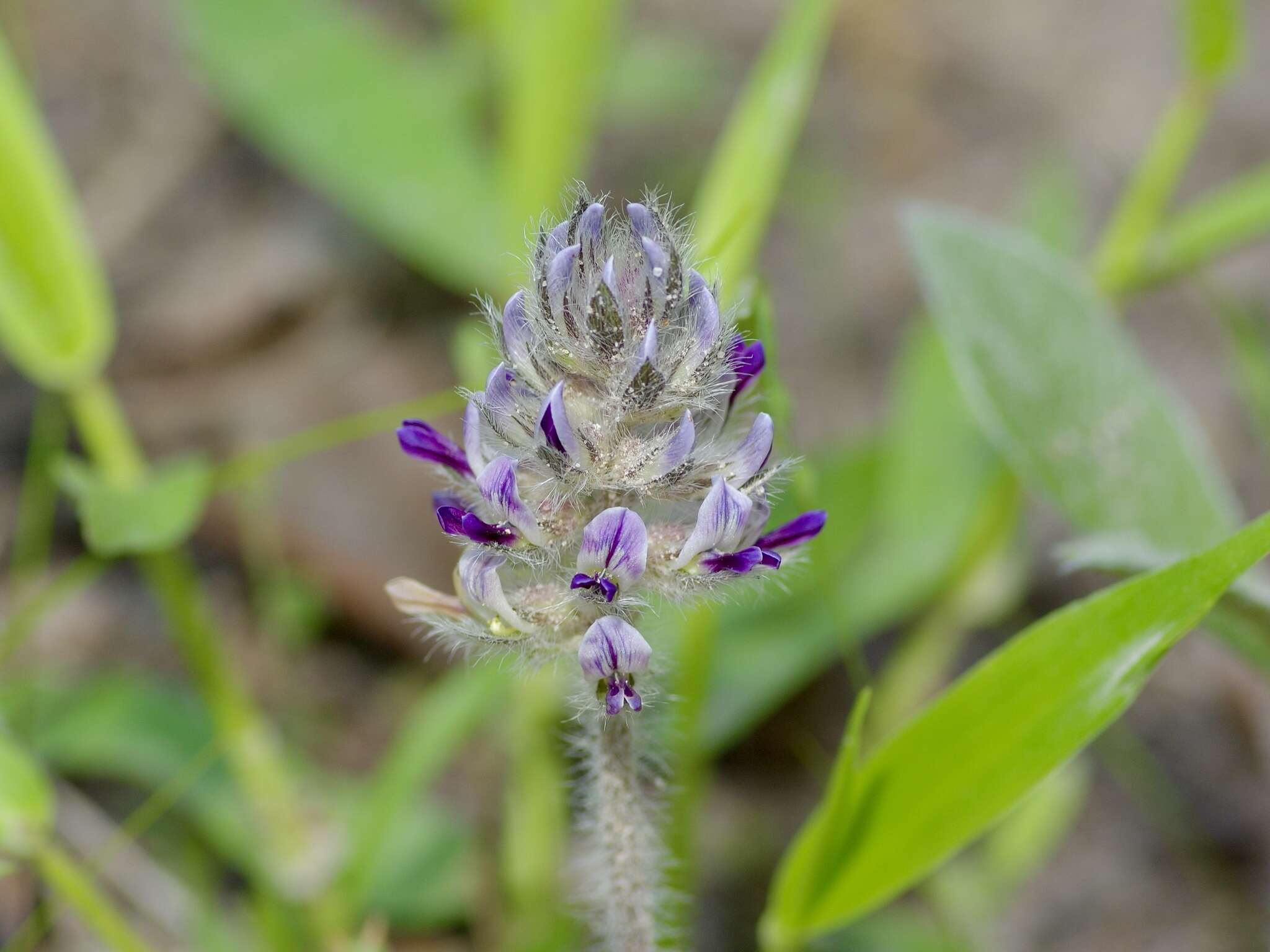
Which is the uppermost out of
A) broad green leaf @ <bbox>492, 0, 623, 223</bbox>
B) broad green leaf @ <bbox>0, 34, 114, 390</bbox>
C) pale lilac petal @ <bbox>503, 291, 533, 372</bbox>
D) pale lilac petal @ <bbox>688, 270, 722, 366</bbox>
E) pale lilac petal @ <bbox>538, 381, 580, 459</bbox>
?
broad green leaf @ <bbox>492, 0, 623, 223</bbox>

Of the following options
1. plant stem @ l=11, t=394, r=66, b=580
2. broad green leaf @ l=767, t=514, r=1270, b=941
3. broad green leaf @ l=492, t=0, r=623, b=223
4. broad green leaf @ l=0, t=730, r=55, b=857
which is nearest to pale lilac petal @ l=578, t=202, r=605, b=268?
broad green leaf @ l=767, t=514, r=1270, b=941

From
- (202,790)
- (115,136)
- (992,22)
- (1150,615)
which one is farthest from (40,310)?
(992,22)

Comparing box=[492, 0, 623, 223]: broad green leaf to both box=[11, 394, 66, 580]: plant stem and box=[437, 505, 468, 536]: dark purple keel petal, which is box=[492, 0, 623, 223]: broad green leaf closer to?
box=[11, 394, 66, 580]: plant stem

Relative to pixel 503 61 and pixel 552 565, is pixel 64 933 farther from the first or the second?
pixel 503 61

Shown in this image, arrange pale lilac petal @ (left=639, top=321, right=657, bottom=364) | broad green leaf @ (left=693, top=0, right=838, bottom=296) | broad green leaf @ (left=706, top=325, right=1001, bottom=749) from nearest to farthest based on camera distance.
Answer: pale lilac petal @ (left=639, top=321, right=657, bottom=364), broad green leaf @ (left=693, top=0, right=838, bottom=296), broad green leaf @ (left=706, top=325, right=1001, bottom=749)

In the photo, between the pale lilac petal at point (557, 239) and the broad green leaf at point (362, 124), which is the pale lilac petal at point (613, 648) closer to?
the pale lilac petal at point (557, 239)

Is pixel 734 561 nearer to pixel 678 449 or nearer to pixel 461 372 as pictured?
pixel 678 449
